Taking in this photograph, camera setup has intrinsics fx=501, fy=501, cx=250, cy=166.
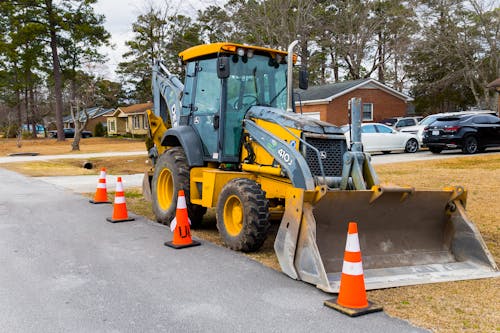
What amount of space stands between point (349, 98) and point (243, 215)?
28459 millimetres

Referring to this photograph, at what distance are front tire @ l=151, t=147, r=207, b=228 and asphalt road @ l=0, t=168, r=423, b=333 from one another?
0.52m

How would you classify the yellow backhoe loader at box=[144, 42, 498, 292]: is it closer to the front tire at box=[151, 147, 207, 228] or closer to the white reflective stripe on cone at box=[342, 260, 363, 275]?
the front tire at box=[151, 147, 207, 228]

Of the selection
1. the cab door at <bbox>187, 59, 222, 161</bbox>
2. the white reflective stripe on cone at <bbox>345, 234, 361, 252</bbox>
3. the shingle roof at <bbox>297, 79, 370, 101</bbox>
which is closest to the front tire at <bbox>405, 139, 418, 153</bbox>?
the shingle roof at <bbox>297, 79, 370, 101</bbox>

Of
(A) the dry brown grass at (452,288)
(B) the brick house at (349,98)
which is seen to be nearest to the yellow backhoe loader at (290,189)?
(A) the dry brown grass at (452,288)

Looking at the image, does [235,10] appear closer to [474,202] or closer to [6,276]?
[474,202]

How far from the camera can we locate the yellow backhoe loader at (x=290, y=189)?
561cm

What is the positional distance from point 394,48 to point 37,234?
3332 cm

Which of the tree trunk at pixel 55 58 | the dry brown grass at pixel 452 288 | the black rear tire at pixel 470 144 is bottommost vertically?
the dry brown grass at pixel 452 288

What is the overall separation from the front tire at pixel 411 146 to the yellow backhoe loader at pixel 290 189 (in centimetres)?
1739

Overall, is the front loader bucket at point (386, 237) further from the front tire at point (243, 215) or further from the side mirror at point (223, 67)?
the side mirror at point (223, 67)

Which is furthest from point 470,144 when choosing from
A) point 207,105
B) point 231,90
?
point 231,90

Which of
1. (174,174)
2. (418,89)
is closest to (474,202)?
(174,174)

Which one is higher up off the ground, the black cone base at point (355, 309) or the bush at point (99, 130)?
the bush at point (99, 130)

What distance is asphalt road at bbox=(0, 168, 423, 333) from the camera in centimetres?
434
